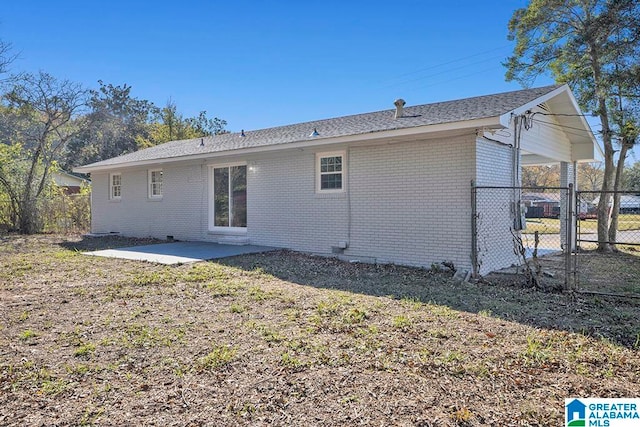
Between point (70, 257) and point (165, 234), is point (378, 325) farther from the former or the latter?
point (165, 234)

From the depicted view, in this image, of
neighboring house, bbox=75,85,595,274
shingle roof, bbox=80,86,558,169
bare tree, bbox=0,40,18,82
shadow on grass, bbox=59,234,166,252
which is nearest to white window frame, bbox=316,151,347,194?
neighboring house, bbox=75,85,595,274

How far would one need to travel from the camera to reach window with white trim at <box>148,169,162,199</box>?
14.2 metres

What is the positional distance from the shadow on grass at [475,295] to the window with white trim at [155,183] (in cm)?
637

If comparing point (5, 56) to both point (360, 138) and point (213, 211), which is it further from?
point (360, 138)

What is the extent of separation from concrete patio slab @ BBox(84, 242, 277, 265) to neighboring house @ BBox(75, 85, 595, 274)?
663 millimetres

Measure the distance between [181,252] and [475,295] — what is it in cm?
708

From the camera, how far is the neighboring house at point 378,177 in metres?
7.94

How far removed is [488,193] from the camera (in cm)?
822

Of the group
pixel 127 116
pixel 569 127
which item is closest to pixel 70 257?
pixel 569 127

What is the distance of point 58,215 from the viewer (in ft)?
59.2

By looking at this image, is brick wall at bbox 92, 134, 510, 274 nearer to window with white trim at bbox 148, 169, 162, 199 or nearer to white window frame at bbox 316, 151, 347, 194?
white window frame at bbox 316, 151, 347, 194

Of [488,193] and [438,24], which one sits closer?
[488,193]

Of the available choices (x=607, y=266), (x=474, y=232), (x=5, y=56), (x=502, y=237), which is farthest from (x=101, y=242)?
(x=607, y=266)

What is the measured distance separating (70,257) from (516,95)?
10.8 m
